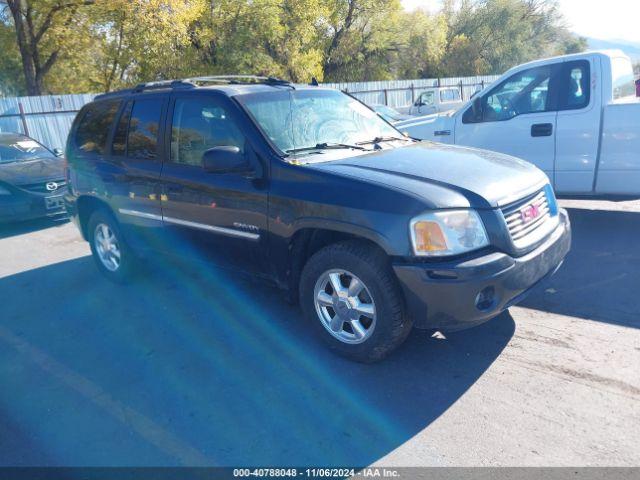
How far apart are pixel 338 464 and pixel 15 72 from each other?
33715mm

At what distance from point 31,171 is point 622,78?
8.58 meters

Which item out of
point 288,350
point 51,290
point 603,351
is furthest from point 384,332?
point 51,290

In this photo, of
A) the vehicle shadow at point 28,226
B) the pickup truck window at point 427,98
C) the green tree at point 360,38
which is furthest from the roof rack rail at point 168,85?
the green tree at point 360,38

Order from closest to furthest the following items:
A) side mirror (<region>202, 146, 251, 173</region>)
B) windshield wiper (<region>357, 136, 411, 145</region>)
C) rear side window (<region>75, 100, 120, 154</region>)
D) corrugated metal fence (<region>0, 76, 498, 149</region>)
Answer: side mirror (<region>202, 146, 251, 173</region>)
windshield wiper (<region>357, 136, 411, 145</region>)
rear side window (<region>75, 100, 120, 154</region>)
corrugated metal fence (<region>0, 76, 498, 149</region>)

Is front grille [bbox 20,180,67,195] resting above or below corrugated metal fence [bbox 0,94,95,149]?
below

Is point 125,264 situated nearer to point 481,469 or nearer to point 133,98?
point 133,98

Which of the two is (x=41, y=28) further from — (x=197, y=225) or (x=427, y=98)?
(x=197, y=225)

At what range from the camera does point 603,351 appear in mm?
3436

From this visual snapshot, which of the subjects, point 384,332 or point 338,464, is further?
point 384,332

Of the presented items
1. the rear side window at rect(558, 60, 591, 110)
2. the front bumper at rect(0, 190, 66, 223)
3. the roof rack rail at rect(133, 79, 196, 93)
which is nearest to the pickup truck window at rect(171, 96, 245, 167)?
the roof rack rail at rect(133, 79, 196, 93)

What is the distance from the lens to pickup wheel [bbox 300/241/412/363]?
3188 millimetres

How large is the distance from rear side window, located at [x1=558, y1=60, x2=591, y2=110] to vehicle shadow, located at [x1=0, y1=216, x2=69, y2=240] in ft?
24.8

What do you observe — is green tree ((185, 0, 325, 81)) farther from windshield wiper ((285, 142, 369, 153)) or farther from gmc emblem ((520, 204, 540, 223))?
gmc emblem ((520, 204, 540, 223))

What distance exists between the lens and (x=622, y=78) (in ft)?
19.9
